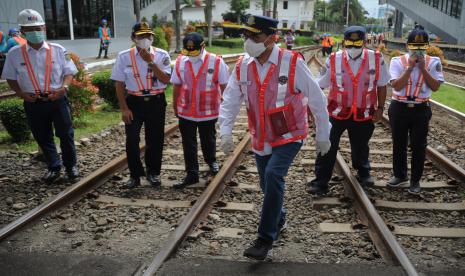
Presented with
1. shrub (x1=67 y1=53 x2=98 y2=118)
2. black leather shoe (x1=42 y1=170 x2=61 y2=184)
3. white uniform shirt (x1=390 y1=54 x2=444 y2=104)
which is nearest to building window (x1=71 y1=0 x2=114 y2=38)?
shrub (x1=67 y1=53 x2=98 y2=118)

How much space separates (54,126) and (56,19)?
21189 mm

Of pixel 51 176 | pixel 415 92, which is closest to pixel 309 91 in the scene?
pixel 415 92

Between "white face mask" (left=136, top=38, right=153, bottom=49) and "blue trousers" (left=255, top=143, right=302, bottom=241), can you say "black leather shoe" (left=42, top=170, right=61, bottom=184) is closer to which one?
"white face mask" (left=136, top=38, right=153, bottom=49)

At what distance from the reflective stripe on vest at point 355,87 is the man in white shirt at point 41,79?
344cm

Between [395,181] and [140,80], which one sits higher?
[140,80]

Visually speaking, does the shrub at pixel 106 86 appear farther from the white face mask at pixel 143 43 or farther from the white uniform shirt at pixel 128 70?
the white face mask at pixel 143 43

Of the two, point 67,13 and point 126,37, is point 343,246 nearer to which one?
point 67,13

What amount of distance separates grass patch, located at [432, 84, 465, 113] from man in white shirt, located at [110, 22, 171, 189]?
8960 mm

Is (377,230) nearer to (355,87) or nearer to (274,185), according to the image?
(274,185)

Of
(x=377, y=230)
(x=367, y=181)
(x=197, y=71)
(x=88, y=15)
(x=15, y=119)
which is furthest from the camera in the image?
(x=88, y=15)

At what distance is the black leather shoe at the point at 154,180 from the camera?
20.4ft

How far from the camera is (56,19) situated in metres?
25.1

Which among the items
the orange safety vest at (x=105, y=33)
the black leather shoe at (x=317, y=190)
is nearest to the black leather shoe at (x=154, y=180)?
the black leather shoe at (x=317, y=190)

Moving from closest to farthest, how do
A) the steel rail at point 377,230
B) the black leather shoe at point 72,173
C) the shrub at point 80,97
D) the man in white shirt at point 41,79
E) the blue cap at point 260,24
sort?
the blue cap at point 260,24 < the steel rail at point 377,230 < the man in white shirt at point 41,79 < the black leather shoe at point 72,173 < the shrub at point 80,97
